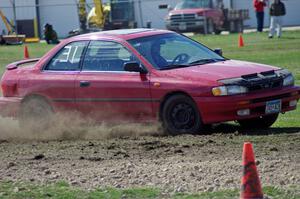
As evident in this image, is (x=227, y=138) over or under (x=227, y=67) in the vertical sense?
under

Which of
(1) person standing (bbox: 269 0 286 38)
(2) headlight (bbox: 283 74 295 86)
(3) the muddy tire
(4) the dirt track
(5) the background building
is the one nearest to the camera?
(4) the dirt track

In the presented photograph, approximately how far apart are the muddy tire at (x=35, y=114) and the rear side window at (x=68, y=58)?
0.55 meters

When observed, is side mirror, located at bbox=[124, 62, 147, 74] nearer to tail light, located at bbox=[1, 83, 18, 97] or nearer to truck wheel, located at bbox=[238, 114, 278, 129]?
truck wheel, located at bbox=[238, 114, 278, 129]

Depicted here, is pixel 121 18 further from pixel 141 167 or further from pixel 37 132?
pixel 141 167

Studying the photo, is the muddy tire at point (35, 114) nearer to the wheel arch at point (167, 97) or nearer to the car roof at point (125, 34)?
the car roof at point (125, 34)

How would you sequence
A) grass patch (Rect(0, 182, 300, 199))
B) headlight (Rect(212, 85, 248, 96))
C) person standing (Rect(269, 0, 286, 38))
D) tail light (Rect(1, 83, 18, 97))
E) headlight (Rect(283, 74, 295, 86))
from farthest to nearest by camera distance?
person standing (Rect(269, 0, 286, 38)) < tail light (Rect(1, 83, 18, 97)) < headlight (Rect(283, 74, 295, 86)) < headlight (Rect(212, 85, 248, 96)) < grass patch (Rect(0, 182, 300, 199))

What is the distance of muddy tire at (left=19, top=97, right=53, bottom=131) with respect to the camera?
42.3 ft

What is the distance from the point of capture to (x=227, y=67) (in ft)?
39.4

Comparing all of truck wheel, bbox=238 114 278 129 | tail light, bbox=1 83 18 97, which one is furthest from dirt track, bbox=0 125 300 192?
tail light, bbox=1 83 18 97

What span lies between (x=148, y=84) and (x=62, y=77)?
61.0 inches

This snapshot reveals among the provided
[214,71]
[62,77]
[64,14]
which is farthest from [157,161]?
[64,14]

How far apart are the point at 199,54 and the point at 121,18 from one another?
3572cm

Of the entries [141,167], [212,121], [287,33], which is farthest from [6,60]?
[141,167]

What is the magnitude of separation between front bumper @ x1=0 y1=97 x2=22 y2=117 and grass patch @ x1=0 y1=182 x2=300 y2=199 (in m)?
4.60
